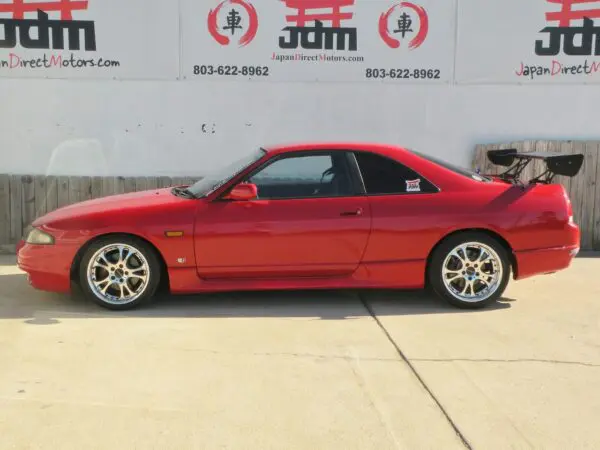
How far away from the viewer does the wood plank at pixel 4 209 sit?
7746 millimetres

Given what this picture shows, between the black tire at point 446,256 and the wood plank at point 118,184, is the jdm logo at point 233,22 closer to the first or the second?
the wood plank at point 118,184

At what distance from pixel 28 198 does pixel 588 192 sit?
6.97 m

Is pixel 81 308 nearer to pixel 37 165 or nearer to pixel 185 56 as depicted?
pixel 37 165

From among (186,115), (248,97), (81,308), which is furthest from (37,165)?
(81,308)

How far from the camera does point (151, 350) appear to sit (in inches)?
171

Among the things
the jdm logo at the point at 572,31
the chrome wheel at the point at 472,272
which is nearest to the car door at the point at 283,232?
the chrome wheel at the point at 472,272

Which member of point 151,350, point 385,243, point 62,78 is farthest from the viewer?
point 62,78

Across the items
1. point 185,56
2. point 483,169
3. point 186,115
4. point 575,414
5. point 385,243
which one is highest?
point 185,56

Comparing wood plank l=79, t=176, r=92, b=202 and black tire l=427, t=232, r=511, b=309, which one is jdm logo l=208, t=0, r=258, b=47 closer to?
wood plank l=79, t=176, r=92, b=202

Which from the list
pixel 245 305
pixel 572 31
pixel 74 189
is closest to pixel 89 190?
pixel 74 189

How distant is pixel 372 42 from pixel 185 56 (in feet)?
7.84

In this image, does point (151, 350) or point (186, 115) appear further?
point (186, 115)

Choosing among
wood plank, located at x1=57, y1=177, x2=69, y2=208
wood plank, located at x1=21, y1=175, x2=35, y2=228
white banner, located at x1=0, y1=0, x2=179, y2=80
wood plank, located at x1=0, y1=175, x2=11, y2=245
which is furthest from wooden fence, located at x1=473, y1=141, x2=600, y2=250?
wood plank, located at x1=0, y1=175, x2=11, y2=245

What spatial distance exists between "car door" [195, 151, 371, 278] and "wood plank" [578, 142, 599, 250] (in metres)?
4.03
